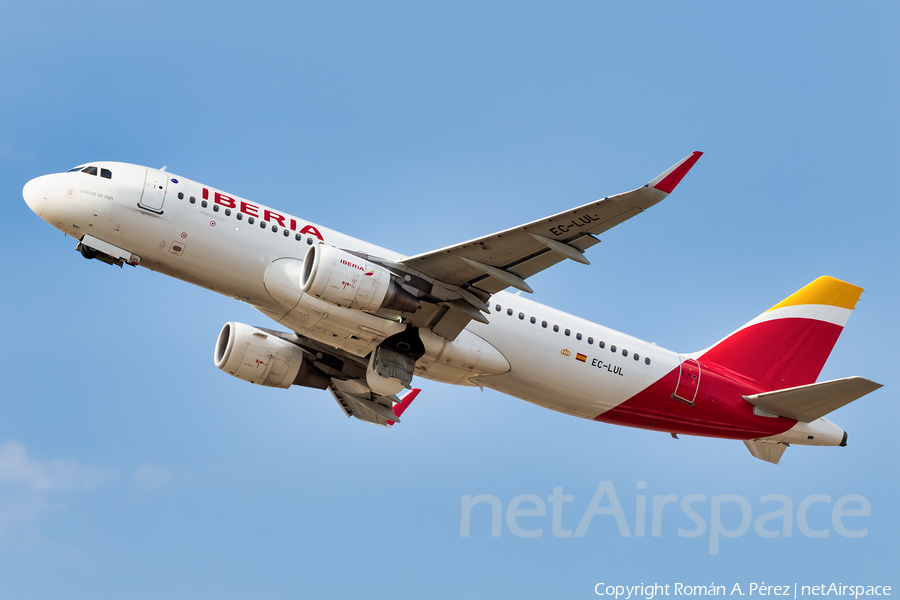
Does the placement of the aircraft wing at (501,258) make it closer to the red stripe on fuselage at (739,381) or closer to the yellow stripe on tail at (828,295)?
the red stripe on fuselage at (739,381)

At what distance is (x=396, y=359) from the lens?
85.5 ft

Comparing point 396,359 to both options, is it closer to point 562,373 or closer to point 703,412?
point 562,373

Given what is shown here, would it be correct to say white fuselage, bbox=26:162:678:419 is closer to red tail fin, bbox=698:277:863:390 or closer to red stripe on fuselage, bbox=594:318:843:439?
red stripe on fuselage, bbox=594:318:843:439

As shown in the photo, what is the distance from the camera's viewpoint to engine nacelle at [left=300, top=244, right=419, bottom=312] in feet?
76.5

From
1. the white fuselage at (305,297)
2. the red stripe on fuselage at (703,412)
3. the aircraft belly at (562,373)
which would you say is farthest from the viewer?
A: the red stripe on fuselage at (703,412)

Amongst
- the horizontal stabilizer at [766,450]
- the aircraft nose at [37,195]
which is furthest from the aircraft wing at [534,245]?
the horizontal stabilizer at [766,450]

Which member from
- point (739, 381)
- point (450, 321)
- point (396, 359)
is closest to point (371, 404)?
point (396, 359)

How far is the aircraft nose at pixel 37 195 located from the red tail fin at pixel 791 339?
872 inches

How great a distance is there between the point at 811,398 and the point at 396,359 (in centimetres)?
1414

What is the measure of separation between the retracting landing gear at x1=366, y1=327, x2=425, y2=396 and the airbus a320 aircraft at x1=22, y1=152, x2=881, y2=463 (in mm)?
42

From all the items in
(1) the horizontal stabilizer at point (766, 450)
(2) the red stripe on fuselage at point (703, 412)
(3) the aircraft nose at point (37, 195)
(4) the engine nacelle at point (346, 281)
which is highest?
(3) the aircraft nose at point (37, 195)

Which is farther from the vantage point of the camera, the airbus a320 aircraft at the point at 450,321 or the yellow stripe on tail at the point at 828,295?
the yellow stripe on tail at the point at 828,295

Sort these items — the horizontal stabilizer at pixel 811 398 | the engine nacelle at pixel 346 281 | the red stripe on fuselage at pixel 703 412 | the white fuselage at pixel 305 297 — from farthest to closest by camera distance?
the red stripe on fuselage at pixel 703 412 < the horizontal stabilizer at pixel 811 398 < the white fuselage at pixel 305 297 < the engine nacelle at pixel 346 281

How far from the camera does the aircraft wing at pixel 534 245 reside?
20.5m
